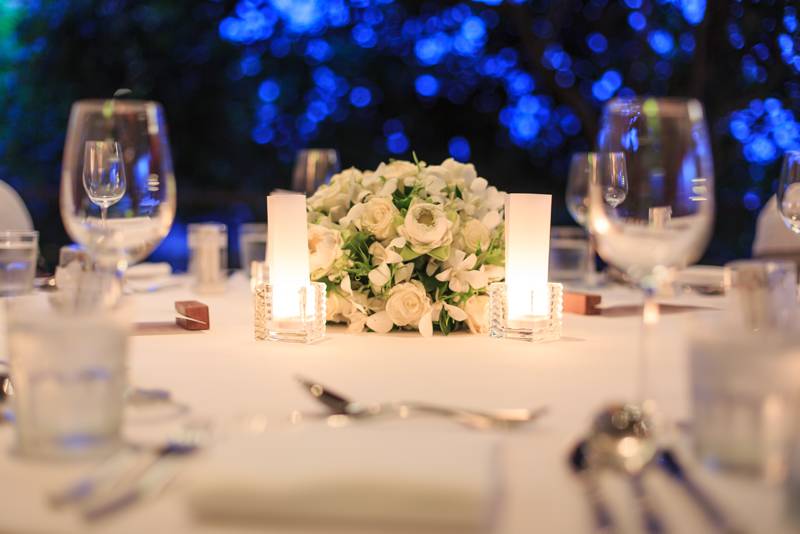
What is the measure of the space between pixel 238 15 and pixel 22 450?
16.0 ft

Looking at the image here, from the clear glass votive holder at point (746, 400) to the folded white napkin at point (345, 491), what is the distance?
23cm

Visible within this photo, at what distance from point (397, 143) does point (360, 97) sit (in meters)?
0.38

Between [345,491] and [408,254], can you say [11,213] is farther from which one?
[345,491]

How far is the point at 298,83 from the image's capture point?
17.5ft

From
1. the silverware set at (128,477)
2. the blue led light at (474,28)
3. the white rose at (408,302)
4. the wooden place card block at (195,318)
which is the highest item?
the blue led light at (474,28)

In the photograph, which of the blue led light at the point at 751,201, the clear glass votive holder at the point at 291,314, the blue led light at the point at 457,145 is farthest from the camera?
the blue led light at the point at 457,145

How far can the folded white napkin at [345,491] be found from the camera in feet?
2.08

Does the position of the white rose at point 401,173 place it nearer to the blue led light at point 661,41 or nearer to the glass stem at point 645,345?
the glass stem at point 645,345

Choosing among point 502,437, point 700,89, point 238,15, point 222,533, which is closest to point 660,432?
point 502,437

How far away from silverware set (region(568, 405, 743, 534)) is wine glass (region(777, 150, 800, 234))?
104 centimetres

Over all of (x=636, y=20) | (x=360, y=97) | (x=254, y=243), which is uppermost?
(x=636, y=20)

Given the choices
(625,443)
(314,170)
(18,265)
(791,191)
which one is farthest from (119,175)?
(791,191)

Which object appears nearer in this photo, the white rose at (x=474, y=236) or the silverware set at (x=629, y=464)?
the silverware set at (x=629, y=464)

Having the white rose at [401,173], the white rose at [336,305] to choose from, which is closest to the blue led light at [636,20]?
the white rose at [401,173]
